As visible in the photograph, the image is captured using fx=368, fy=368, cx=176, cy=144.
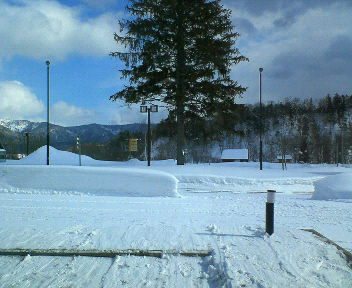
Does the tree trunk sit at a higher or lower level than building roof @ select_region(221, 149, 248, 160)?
higher

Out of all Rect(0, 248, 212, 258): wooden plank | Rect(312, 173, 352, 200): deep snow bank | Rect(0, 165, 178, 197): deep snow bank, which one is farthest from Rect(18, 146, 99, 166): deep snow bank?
Rect(0, 248, 212, 258): wooden plank

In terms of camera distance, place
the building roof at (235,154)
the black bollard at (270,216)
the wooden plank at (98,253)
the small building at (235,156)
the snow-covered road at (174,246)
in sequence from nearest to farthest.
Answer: the snow-covered road at (174,246)
the wooden plank at (98,253)
the black bollard at (270,216)
the small building at (235,156)
the building roof at (235,154)

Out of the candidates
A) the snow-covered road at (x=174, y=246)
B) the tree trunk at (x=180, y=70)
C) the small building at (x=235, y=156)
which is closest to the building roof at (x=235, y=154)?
the small building at (x=235, y=156)

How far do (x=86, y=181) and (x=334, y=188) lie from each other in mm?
9235

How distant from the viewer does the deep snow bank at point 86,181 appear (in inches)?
543

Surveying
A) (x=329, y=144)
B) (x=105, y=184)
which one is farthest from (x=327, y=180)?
(x=329, y=144)

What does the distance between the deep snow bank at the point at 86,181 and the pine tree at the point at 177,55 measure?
39.1 ft

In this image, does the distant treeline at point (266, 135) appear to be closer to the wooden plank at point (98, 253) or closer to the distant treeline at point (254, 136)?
the distant treeline at point (254, 136)

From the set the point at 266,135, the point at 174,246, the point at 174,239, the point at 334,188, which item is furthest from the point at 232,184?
→ the point at 266,135

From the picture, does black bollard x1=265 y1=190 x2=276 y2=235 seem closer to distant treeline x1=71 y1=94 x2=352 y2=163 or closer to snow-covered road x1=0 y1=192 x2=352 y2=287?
snow-covered road x1=0 y1=192 x2=352 y2=287

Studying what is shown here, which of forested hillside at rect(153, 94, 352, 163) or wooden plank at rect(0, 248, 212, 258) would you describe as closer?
wooden plank at rect(0, 248, 212, 258)

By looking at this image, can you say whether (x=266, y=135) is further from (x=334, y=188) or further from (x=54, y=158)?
(x=334, y=188)

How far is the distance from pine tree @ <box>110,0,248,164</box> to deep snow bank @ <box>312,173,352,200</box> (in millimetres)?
12820

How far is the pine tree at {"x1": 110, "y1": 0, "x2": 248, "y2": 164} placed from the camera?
84.4ft
